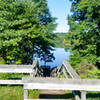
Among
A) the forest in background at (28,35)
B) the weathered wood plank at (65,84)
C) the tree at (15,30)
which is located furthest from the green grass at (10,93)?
the tree at (15,30)

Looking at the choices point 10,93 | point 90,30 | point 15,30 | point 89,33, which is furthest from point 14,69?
point 89,33

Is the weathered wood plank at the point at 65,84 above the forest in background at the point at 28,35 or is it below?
below

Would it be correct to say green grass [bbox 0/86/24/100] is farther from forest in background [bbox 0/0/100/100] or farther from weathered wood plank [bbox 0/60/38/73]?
weathered wood plank [bbox 0/60/38/73]

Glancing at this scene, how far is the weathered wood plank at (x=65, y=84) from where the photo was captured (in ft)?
7.12

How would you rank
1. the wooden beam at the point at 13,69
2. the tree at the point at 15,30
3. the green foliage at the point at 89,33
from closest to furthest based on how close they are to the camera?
the wooden beam at the point at 13,69
the tree at the point at 15,30
the green foliage at the point at 89,33

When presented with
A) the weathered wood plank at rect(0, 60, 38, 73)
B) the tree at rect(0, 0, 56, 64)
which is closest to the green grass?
the weathered wood plank at rect(0, 60, 38, 73)

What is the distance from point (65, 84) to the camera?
2217 millimetres

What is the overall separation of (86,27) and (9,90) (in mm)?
7288

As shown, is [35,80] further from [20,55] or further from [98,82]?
[20,55]

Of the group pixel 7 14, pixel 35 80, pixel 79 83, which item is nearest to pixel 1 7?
pixel 7 14

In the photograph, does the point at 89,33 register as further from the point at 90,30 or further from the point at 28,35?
the point at 28,35

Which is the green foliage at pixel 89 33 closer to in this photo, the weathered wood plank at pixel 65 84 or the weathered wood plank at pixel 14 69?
the weathered wood plank at pixel 14 69

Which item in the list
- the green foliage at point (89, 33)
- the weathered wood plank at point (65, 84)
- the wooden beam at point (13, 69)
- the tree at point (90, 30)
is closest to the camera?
the weathered wood plank at point (65, 84)

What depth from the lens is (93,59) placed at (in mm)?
8906
